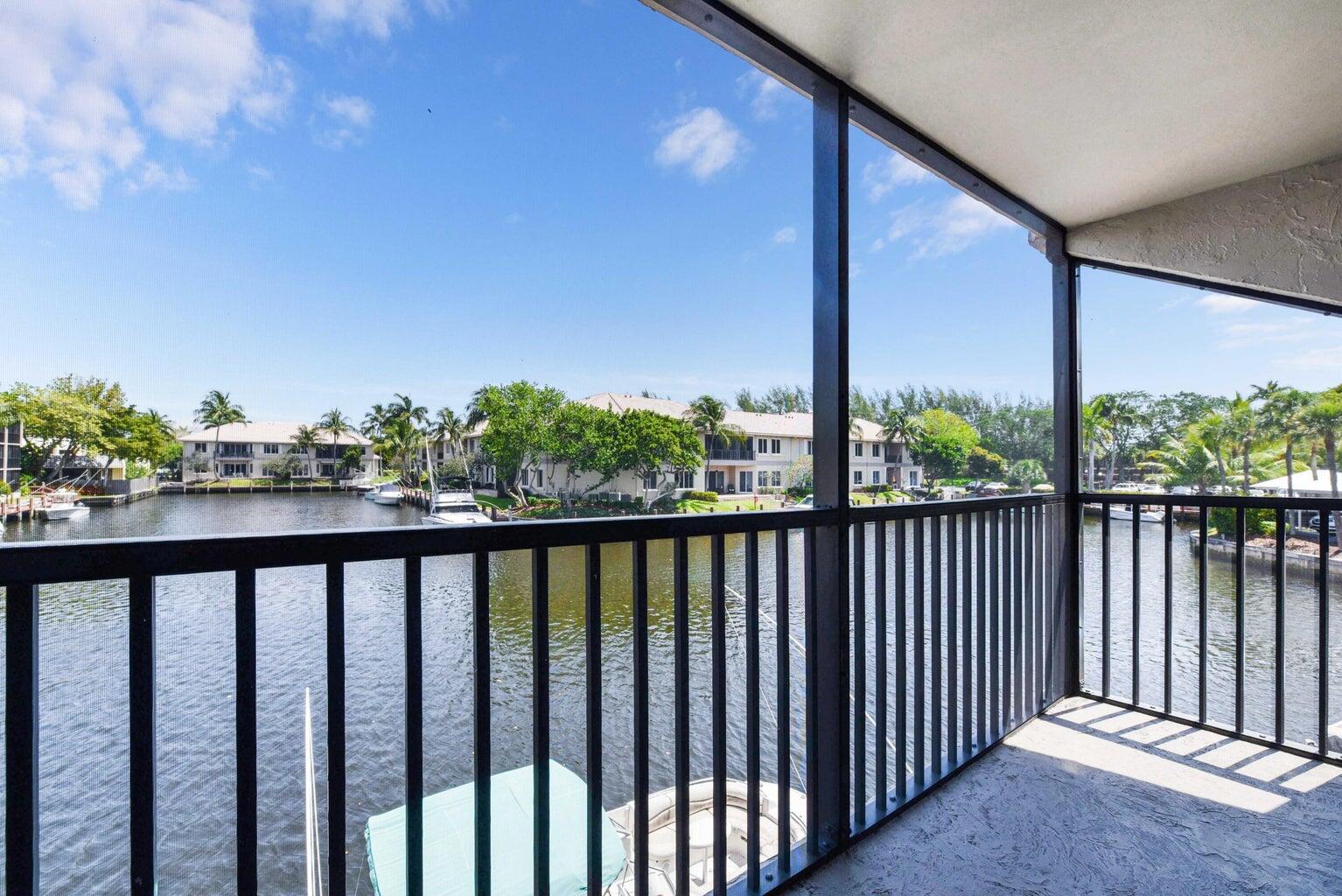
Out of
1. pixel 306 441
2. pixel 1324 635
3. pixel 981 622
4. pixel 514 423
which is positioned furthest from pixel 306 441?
pixel 1324 635

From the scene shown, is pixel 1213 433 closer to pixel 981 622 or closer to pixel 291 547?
pixel 981 622

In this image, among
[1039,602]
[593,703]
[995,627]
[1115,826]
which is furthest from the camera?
[1039,602]

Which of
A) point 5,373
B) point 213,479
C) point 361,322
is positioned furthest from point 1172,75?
point 5,373

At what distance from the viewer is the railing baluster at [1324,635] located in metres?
2.11

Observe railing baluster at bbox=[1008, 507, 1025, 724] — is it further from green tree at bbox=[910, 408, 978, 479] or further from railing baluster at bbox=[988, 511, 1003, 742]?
green tree at bbox=[910, 408, 978, 479]

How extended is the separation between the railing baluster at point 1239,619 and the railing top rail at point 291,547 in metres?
2.36

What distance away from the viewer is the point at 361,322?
1006 mm

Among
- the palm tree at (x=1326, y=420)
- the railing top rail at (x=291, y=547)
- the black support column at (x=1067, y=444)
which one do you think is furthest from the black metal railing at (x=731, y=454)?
the palm tree at (x=1326, y=420)

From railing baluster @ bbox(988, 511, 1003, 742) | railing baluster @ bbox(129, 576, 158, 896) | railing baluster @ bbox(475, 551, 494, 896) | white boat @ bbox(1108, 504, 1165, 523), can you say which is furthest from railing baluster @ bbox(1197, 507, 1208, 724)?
railing baluster @ bbox(129, 576, 158, 896)

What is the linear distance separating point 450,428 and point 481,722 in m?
0.54

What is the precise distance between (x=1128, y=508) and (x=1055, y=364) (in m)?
0.72

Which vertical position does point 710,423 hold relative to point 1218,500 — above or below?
above

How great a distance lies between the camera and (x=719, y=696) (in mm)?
1401

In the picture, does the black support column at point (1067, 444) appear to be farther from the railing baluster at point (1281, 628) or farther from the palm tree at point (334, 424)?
the palm tree at point (334, 424)
